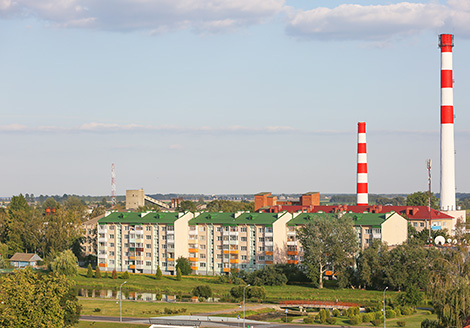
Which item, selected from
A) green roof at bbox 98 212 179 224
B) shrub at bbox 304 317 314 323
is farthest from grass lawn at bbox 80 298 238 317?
green roof at bbox 98 212 179 224

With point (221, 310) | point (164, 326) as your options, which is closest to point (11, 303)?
point (164, 326)

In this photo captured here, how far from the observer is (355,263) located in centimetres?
12194

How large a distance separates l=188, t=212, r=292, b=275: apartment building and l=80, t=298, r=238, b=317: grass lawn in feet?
99.8

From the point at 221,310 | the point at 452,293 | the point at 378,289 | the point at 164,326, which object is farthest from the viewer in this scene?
the point at 378,289

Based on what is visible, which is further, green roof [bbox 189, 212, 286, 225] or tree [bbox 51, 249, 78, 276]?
green roof [bbox 189, 212, 286, 225]

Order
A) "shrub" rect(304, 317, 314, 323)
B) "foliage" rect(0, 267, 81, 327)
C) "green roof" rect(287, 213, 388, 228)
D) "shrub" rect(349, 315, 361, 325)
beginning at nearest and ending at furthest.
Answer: "foliage" rect(0, 267, 81, 327) < "shrub" rect(349, 315, 361, 325) < "shrub" rect(304, 317, 314, 323) < "green roof" rect(287, 213, 388, 228)

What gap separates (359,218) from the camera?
133 meters

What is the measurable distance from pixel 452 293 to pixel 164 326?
110 feet

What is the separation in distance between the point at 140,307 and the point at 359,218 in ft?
159

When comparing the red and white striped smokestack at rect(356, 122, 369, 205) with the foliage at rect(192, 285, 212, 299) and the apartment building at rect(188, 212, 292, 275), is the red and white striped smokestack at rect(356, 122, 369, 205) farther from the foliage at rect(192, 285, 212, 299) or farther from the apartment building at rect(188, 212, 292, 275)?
the foliage at rect(192, 285, 212, 299)

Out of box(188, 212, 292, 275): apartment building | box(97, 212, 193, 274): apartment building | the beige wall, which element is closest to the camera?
the beige wall

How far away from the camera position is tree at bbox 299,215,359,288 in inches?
4707

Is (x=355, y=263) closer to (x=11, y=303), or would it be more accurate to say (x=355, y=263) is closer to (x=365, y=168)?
(x=365, y=168)

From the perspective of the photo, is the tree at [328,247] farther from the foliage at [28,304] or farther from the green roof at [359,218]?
the foliage at [28,304]
